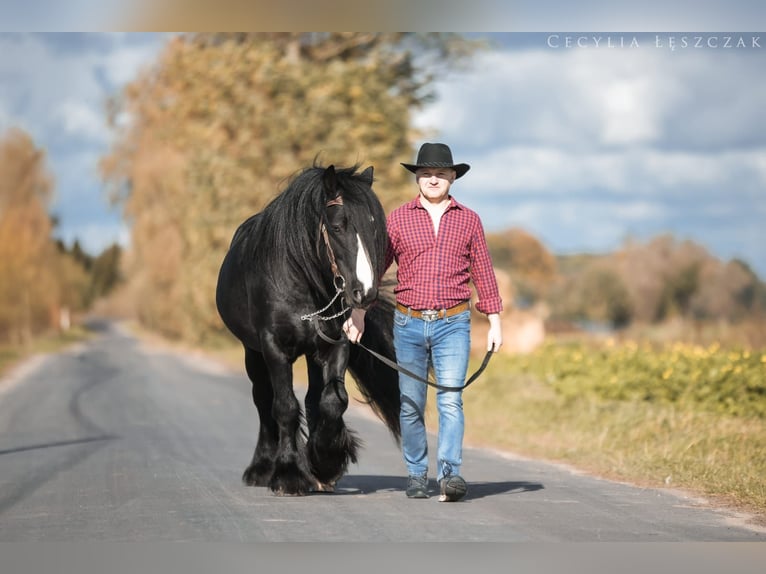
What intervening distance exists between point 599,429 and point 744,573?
509 cm

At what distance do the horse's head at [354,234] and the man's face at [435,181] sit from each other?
0.33m

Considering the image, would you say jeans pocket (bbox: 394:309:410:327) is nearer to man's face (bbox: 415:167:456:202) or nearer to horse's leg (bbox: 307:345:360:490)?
horse's leg (bbox: 307:345:360:490)

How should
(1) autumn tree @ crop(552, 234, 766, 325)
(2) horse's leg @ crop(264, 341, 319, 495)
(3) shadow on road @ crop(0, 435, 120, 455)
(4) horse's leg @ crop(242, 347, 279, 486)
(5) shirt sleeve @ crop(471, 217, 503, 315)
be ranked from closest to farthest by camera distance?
1. (5) shirt sleeve @ crop(471, 217, 503, 315)
2. (2) horse's leg @ crop(264, 341, 319, 495)
3. (4) horse's leg @ crop(242, 347, 279, 486)
4. (3) shadow on road @ crop(0, 435, 120, 455)
5. (1) autumn tree @ crop(552, 234, 766, 325)

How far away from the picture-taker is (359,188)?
21.8 ft

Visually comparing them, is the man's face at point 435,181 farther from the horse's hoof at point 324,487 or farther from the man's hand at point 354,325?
the horse's hoof at point 324,487

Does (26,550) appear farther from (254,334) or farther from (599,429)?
(599,429)

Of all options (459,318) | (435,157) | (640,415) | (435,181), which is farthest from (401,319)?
(640,415)

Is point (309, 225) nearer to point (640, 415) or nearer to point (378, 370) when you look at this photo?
point (378, 370)

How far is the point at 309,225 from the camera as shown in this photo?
6.89m

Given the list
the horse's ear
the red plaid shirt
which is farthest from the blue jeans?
the horse's ear

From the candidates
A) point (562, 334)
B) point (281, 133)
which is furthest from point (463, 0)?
point (562, 334)

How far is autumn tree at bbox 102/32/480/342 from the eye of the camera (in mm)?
22250

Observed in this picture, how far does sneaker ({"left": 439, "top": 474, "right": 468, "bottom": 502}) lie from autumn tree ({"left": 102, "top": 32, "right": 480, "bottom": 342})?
48.6 feet

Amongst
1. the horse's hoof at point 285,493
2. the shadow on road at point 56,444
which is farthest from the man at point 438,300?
the shadow on road at point 56,444
